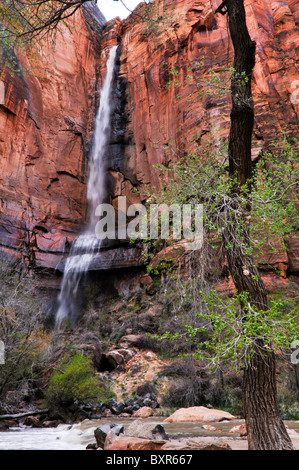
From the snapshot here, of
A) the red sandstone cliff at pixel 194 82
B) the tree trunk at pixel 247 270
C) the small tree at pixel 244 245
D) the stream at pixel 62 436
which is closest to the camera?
the small tree at pixel 244 245

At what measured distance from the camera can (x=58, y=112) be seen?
32.4 metres

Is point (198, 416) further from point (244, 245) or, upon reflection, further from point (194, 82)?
point (194, 82)

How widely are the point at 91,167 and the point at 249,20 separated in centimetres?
1801

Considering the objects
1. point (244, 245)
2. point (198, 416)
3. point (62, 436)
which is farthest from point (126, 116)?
point (244, 245)

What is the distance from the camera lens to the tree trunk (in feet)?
12.6

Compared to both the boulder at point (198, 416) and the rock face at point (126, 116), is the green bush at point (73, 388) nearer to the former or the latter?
the boulder at point (198, 416)

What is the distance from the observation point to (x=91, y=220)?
102ft

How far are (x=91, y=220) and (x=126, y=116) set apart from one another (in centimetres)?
1098

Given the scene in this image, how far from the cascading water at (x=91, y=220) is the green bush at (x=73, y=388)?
564 inches

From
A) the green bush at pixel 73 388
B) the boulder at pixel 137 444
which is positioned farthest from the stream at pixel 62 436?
the boulder at pixel 137 444

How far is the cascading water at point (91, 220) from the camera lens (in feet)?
87.2

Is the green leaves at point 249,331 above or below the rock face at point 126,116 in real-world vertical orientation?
below

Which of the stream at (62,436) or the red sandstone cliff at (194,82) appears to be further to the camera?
the red sandstone cliff at (194,82)
